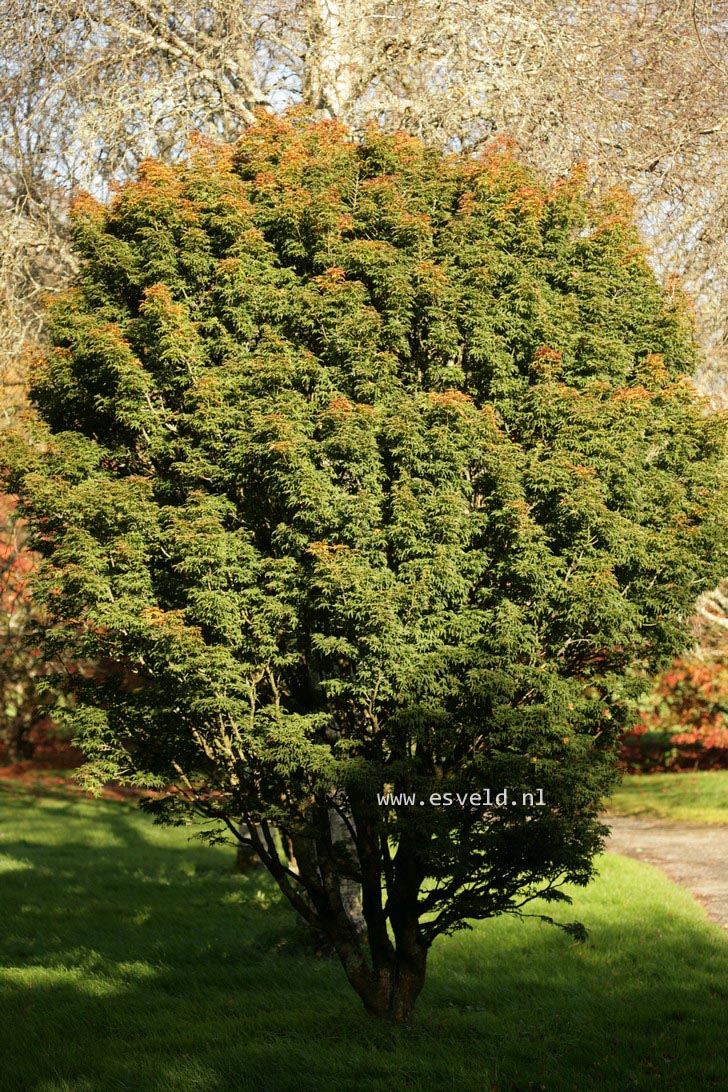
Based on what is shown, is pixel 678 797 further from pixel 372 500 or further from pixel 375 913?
pixel 372 500

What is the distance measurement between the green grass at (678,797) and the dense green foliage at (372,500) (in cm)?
1129

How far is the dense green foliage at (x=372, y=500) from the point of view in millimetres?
5520

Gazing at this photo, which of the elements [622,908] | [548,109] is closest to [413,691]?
[622,908]

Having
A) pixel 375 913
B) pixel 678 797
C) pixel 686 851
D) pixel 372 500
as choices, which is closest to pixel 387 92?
pixel 372 500

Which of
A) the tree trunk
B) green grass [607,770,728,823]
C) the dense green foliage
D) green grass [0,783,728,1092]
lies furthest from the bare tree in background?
green grass [607,770,728,823]

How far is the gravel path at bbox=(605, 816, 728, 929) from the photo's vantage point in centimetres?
1105

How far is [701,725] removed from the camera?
1927 cm

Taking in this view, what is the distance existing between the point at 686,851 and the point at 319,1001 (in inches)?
317

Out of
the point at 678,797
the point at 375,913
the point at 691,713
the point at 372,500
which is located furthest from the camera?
the point at 691,713

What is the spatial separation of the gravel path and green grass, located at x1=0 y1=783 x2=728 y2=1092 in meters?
0.51

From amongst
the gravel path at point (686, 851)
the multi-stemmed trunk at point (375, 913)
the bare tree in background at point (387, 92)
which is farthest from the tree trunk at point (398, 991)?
the bare tree in background at point (387, 92)

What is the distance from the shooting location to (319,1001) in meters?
7.11

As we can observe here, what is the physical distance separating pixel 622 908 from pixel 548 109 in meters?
7.53

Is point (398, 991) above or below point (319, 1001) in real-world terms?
above
